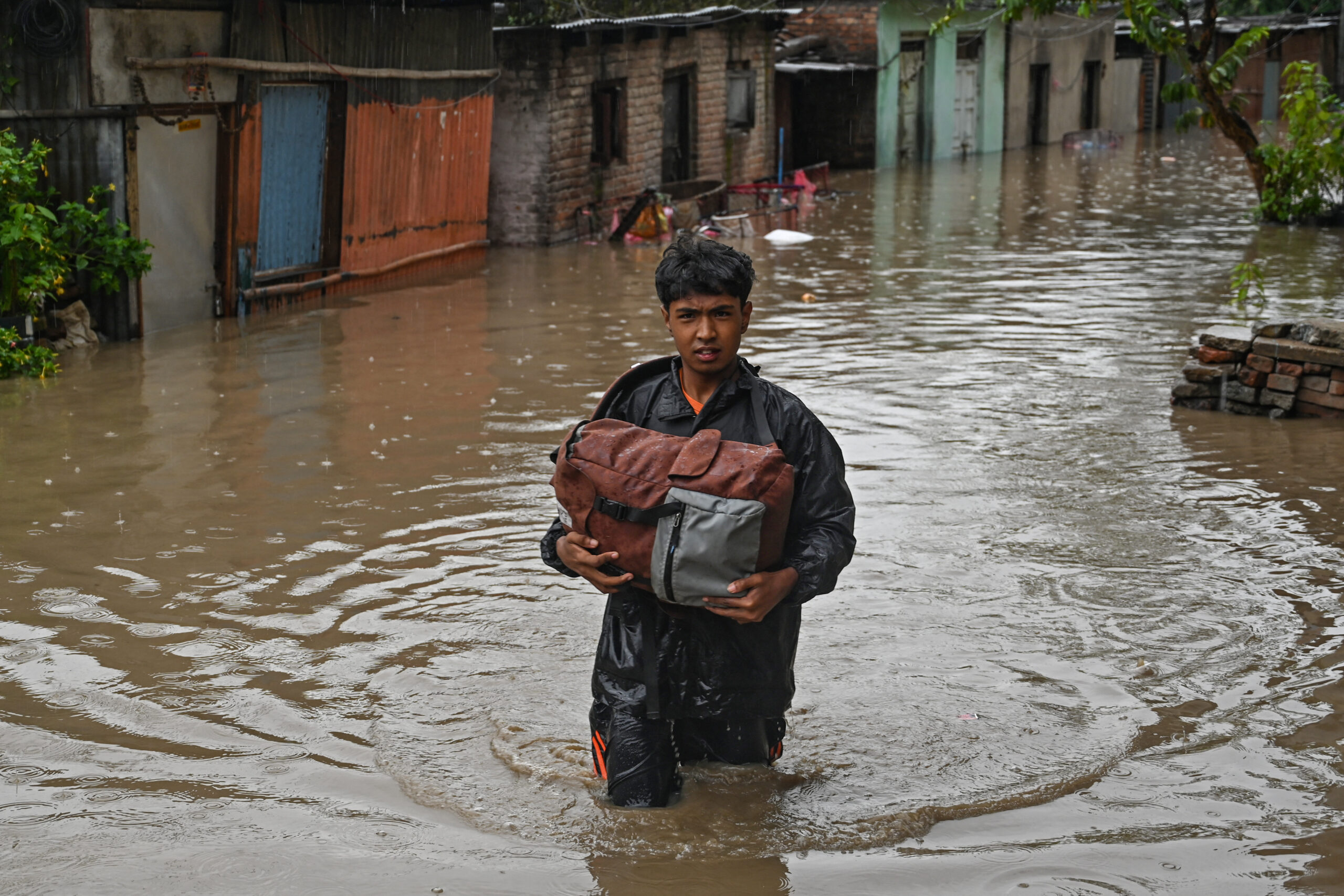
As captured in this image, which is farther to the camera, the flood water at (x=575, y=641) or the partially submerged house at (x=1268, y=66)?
the partially submerged house at (x=1268, y=66)

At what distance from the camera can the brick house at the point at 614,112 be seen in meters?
16.7

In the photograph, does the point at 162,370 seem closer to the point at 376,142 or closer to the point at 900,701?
the point at 376,142

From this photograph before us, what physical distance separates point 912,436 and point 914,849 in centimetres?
454

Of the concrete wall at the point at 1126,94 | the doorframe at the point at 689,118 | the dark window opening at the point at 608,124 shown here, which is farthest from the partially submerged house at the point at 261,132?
the concrete wall at the point at 1126,94

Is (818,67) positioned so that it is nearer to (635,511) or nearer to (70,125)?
(70,125)

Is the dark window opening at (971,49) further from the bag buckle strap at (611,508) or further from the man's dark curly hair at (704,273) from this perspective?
the bag buckle strap at (611,508)

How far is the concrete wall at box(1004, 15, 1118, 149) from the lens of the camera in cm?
3309

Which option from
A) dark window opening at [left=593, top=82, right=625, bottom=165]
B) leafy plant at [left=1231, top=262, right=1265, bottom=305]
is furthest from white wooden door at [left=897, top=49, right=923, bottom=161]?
leafy plant at [left=1231, top=262, right=1265, bottom=305]

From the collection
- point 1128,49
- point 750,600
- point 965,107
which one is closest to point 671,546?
point 750,600

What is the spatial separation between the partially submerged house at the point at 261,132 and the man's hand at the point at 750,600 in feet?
28.6

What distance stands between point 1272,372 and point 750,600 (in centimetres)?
615

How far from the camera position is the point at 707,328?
10.9ft

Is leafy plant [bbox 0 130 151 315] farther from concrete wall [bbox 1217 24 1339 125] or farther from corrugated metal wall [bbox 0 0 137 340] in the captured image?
concrete wall [bbox 1217 24 1339 125]

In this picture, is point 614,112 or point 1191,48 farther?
point 614,112
